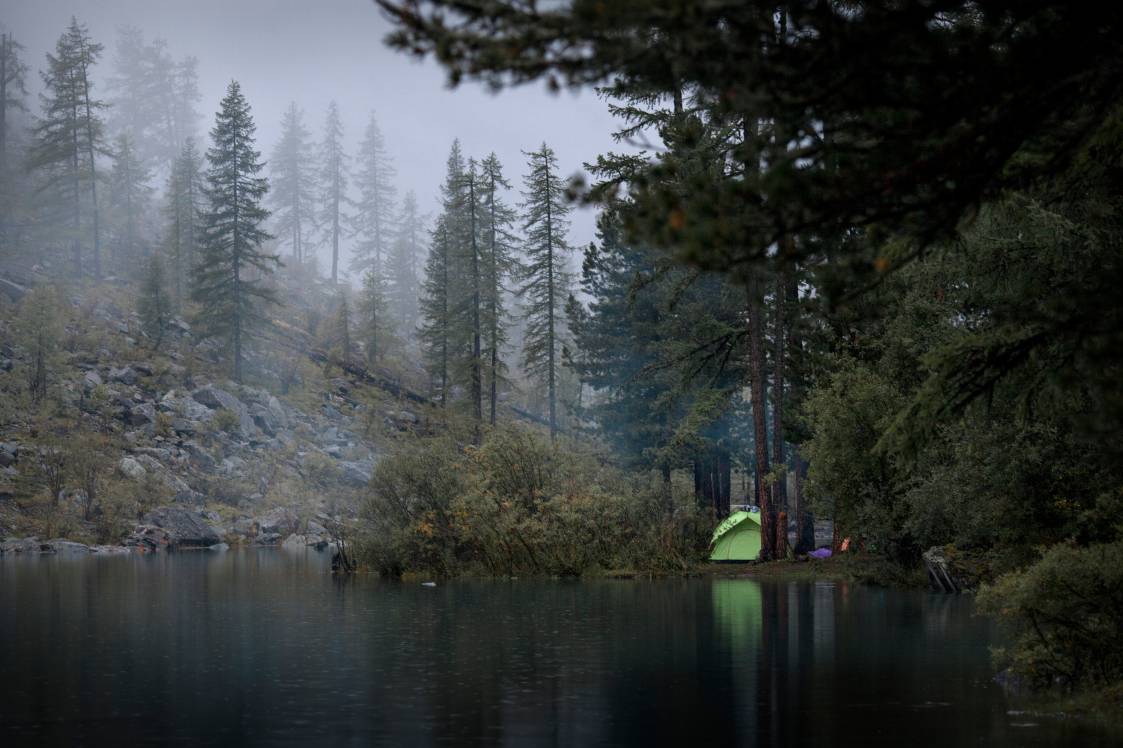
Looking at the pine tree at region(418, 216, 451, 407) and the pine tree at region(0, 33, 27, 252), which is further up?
the pine tree at region(0, 33, 27, 252)

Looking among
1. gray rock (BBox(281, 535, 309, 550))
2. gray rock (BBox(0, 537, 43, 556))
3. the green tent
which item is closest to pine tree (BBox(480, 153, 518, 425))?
gray rock (BBox(281, 535, 309, 550))

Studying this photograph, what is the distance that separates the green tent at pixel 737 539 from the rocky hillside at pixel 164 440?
13.4 metres

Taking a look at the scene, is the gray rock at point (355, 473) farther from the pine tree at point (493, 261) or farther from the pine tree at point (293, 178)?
the pine tree at point (293, 178)

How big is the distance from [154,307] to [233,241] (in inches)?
237

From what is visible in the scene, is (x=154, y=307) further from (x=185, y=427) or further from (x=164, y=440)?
(x=164, y=440)

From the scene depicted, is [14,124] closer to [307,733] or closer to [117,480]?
[117,480]

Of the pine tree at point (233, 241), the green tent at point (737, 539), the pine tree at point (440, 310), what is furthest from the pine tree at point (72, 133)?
the green tent at point (737, 539)

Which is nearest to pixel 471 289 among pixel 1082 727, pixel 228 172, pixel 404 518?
pixel 228 172

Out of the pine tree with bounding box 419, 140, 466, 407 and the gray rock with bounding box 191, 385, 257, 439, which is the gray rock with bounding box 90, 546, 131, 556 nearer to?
the gray rock with bounding box 191, 385, 257, 439

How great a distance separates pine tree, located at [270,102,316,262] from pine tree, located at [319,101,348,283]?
114 centimetres

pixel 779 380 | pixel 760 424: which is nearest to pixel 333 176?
pixel 779 380

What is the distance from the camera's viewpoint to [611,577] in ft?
98.0

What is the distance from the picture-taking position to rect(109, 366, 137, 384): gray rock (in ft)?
175

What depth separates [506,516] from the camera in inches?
1182
